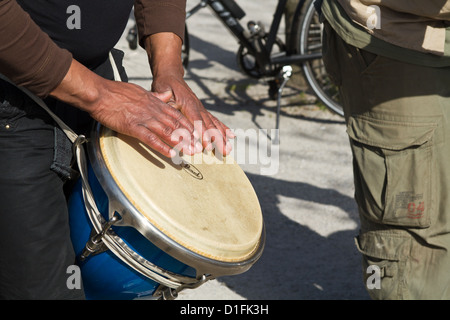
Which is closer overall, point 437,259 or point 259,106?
point 437,259

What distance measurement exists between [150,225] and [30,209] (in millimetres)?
293

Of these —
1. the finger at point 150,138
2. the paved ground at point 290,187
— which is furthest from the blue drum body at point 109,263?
the paved ground at point 290,187

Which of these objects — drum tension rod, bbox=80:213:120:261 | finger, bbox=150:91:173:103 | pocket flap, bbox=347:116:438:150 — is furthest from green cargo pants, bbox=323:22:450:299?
drum tension rod, bbox=80:213:120:261

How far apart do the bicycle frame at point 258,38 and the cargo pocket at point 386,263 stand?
6.96ft

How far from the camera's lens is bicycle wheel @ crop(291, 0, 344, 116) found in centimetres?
394

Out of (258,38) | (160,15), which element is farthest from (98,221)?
(258,38)

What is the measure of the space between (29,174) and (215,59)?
11.6 ft

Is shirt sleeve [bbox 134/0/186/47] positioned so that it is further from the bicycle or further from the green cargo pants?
the bicycle

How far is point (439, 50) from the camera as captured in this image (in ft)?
5.89

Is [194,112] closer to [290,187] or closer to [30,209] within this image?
[30,209]

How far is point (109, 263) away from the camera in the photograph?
1.61 meters

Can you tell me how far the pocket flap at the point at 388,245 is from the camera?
1987 millimetres
